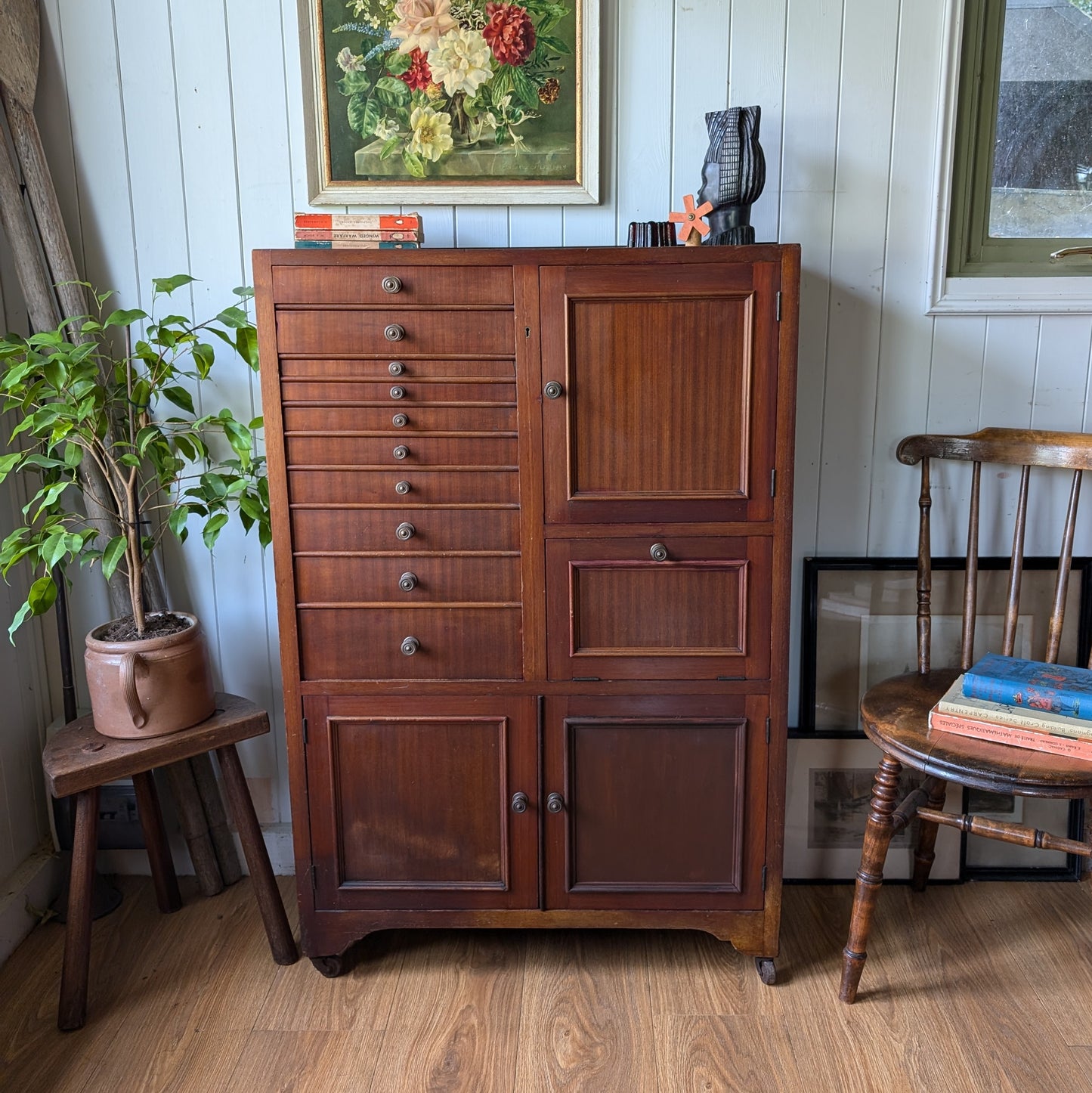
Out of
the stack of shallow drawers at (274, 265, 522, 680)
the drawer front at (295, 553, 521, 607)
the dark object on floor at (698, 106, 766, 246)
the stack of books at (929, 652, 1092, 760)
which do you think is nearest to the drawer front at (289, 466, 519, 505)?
the stack of shallow drawers at (274, 265, 522, 680)

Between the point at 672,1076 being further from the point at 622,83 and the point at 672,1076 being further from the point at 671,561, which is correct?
the point at 622,83

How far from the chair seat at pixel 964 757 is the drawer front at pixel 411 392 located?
35.0 inches

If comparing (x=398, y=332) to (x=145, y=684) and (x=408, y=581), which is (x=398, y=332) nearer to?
(x=408, y=581)

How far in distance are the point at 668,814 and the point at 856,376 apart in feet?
3.26

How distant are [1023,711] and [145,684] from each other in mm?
1566

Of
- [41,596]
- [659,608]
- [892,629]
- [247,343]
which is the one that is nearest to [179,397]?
[247,343]

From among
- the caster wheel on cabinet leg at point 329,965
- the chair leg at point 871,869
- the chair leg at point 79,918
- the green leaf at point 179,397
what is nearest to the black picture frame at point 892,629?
the chair leg at point 871,869

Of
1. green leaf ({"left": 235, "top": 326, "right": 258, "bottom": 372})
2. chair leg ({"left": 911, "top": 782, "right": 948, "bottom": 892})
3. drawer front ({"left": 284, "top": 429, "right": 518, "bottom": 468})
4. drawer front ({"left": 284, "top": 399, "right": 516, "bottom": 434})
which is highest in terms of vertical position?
green leaf ({"left": 235, "top": 326, "right": 258, "bottom": 372})

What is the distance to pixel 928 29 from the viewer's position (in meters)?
1.78

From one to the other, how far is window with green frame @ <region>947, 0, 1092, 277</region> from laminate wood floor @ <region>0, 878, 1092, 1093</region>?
4.60ft

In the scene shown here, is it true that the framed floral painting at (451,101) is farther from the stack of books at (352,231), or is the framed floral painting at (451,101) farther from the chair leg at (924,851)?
the chair leg at (924,851)

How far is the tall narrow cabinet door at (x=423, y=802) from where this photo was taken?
1670 mm

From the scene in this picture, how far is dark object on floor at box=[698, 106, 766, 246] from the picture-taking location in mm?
1644

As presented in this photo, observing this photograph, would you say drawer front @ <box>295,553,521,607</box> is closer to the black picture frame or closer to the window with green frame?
the black picture frame
